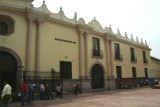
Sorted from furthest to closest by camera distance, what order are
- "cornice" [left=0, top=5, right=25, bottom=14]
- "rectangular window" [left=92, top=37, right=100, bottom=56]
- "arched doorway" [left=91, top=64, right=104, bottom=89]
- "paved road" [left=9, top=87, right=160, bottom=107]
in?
"rectangular window" [left=92, top=37, right=100, bottom=56]
"arched doorway" [left=91, top=64, right=104, bottom=89]
"cornice" [left=0, top=5, right=25, bottom=14]
"paved road" [left=9, top=87, right=160, bottom=107]

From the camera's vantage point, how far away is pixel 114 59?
66.1 ft

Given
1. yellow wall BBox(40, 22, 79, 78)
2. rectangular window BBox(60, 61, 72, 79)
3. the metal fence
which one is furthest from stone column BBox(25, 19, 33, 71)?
rectangular window BBox(60, 61, 72, 79)

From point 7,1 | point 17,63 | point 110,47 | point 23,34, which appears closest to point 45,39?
point 23,34

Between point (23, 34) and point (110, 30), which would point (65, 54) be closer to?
point (23, 34)

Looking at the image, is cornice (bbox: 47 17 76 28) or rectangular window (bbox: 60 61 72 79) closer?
cornice (bbox: 47 17 76 28)

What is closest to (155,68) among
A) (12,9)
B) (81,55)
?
(81,55)

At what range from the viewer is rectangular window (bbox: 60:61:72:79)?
1440 cm

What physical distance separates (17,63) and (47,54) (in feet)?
9.08

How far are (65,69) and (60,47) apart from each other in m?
2.26

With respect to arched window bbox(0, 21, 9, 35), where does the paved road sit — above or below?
below

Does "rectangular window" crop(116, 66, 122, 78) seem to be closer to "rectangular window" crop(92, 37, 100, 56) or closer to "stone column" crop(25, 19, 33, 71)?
"rectangular window" crop(92, 37, 100, 56)

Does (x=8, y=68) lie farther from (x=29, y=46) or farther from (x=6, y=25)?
(x=6, y=25)

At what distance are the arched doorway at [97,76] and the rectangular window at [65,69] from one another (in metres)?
3.50

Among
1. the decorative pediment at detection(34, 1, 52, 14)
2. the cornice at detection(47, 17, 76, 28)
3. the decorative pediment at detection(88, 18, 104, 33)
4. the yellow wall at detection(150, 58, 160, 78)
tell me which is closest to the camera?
the decorative pediment at detection(34, 1, 52, 14)
